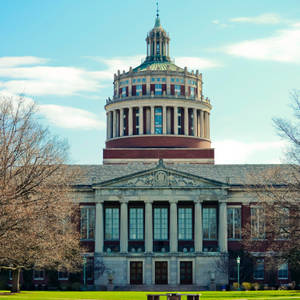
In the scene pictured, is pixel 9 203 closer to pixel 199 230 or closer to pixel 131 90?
pixel 199 230

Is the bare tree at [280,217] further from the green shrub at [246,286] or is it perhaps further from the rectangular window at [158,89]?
the rectangular window at [158,89]

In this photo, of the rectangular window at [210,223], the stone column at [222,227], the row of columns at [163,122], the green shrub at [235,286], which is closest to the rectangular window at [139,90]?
the row of columns at [163,122]

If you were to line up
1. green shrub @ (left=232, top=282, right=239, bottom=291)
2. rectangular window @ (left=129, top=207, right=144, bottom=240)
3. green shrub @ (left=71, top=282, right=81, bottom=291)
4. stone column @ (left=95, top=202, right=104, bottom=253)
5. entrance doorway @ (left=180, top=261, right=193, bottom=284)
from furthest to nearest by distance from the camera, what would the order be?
rectangular window @ (left=129, top=207, right=144, bottom=240), stone column @ (left=95, top=202, right=104, bottom=253), entrance doorway @ (left=180, top=261, right=193, bottom=284), green shrub @ (left=71, top=282, right=81, bottom=291), green shrub @ (left=232, top=282, right=239, bottom=291)

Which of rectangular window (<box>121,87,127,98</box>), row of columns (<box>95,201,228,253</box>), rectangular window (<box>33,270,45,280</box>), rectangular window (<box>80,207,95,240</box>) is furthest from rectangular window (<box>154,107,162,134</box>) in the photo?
rectangular window (<box>33,270,45,280</box>)

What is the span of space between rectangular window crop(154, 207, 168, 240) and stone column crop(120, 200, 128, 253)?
14.4 feet

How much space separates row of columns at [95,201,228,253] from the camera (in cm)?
8594

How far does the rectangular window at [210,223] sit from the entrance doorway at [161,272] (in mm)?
6780

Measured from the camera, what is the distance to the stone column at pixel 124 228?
281ft

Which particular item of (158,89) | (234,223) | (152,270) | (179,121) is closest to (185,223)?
(234,223)

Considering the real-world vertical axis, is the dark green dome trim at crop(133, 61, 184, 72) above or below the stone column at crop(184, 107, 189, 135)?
above

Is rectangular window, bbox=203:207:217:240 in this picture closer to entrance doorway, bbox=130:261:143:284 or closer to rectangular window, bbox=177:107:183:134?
entrance doorway, bbox=130:261:143:284

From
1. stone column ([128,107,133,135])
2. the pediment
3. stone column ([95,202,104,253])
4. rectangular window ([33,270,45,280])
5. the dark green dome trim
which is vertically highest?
the dark green dome trim

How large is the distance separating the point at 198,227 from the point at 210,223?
10.2ft

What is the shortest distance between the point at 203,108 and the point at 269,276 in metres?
40.2
